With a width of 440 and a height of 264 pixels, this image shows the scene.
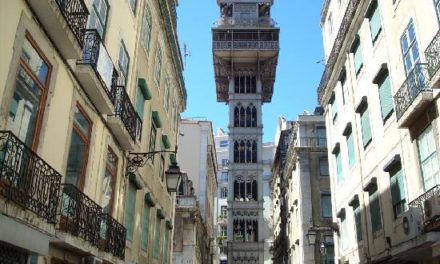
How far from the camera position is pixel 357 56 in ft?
60.4

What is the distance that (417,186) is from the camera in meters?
12.4

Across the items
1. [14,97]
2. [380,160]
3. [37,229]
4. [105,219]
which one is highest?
[380,160]

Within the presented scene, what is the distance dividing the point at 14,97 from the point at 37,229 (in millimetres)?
1907

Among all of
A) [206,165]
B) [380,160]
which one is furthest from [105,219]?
[206,165]

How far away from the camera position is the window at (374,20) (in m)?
16.1

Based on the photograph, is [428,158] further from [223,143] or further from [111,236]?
[223,143]

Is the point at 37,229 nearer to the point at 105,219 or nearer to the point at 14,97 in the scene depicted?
the point at 14,97

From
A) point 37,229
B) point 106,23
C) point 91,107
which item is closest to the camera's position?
point 37,229

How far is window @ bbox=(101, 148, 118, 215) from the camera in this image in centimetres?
1126

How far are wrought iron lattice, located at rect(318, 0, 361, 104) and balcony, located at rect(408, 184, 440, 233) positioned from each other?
8.92m

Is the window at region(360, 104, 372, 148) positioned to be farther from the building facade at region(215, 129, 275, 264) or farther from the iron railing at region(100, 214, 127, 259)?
the building facade at region(215, 129, 275, 264)

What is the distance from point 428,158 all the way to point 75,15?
28.9 feet

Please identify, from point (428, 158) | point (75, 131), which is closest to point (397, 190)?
point (428, 158)

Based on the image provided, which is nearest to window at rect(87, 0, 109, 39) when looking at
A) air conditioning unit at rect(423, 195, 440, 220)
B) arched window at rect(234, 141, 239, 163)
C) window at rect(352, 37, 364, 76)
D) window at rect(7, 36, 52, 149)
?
window at rect(7, 36, 52, 149)
